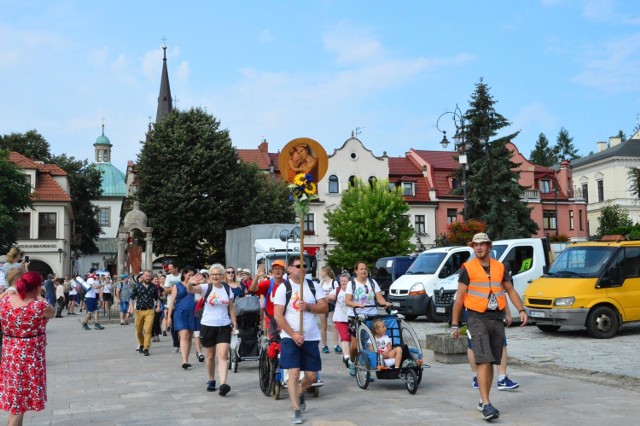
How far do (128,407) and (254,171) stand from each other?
1531 inches

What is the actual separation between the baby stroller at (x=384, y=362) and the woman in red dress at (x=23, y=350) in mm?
4694

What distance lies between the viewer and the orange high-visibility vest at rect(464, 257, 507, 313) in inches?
335

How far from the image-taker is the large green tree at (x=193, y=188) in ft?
144

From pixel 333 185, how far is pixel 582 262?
4536 centimetres

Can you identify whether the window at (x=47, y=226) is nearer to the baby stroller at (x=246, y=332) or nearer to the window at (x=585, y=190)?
the baby stroller at (x=246, y=332)

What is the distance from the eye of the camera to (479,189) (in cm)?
4947

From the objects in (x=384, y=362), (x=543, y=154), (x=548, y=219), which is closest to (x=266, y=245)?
(x=384, y=362)

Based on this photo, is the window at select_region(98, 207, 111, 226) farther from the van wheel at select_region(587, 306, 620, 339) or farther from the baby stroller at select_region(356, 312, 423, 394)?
the baby stroller at select_region(356, 312, 423, 394)

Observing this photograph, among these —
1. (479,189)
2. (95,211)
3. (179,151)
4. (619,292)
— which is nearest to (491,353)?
(619,292)

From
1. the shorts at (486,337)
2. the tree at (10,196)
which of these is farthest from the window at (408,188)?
the shorts at (486,337)

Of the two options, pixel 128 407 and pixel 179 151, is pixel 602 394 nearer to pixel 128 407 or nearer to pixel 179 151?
pixel 128 407

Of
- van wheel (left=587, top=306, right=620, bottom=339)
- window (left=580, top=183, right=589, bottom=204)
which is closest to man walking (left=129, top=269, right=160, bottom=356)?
van wheel (left=587, top=306, right=620, bottom=339)

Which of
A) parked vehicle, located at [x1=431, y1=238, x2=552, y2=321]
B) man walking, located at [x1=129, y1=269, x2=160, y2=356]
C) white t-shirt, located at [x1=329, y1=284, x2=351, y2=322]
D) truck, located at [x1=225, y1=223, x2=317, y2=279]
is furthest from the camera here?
truck, located at [x1=225, y1=223, x2=317, y2=279]

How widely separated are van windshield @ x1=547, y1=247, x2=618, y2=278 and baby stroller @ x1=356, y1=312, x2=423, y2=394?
8.02 metres
